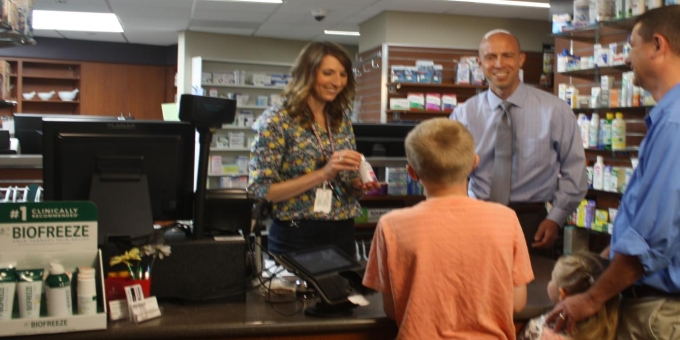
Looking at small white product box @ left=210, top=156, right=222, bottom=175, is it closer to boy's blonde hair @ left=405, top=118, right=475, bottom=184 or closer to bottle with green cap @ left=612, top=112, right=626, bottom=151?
bottle with green cap @ left=612, top=112, right=626, bottom=151

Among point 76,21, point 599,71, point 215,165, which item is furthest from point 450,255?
point 76,21

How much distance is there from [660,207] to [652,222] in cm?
4

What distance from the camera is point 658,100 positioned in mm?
1835

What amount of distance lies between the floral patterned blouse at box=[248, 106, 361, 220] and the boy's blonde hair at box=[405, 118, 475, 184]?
→ 81cm

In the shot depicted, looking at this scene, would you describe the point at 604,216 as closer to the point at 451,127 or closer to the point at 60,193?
the point at 451,127

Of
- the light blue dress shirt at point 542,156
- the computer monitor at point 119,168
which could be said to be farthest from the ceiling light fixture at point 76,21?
the computer monitor at point 119,168

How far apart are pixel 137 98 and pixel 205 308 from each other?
38.3 ft

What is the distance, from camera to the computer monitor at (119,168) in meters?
1.98

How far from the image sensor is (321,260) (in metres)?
1.96

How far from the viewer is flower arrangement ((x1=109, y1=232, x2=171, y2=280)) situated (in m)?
1.82

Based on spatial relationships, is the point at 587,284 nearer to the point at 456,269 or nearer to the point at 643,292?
the point at 643,292

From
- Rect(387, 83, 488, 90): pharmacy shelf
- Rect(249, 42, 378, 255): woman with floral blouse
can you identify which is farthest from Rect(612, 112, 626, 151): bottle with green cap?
Rect(387, 83, 488, 90): pharmacy shelf

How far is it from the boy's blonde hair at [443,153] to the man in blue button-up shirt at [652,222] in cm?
47

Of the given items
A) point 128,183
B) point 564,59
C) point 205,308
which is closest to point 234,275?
point 205,308
